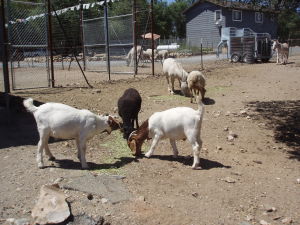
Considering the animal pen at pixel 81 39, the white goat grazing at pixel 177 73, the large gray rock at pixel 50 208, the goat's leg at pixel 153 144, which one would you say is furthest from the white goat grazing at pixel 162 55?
the large gray rock at pixel 50 208

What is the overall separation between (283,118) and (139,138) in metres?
4.33

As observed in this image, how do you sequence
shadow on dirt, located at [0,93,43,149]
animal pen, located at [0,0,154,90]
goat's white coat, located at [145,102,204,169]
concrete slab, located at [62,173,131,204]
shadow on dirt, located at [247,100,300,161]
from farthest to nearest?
animal pen, located at [0,0,154,90] → shadow on dirt, located at [247,100,300,161] → shadow on dirt, located at [0,93,43,149] → goat's white coat, located at [145,102,204,169] → concrete slab, located at [62,173,131,204]

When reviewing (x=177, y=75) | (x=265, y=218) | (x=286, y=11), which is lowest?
(x=265, y=218)

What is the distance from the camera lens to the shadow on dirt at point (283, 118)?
761cm

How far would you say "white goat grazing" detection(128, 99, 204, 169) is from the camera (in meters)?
5.77

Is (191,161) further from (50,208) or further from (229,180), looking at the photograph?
(50,208)

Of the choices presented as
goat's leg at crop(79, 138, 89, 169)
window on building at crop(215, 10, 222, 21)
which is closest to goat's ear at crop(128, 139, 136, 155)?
goat's leg at crop(79, 138, 89, 169)

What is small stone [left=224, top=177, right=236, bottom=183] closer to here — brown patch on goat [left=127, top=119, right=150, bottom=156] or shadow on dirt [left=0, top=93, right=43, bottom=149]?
brown patch on goat [left=127, top=119, right=150, bottom=156]

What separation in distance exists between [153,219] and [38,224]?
1.22 metres

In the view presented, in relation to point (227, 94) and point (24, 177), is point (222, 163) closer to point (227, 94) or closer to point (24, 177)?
point (24, 177)

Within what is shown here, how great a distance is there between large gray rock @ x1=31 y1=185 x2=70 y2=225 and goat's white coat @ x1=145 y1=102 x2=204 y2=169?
205 centimetres

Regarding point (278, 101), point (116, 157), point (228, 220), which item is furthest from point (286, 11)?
point (228, 220)

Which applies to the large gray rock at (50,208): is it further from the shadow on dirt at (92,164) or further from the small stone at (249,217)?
the small stone at (249,217)

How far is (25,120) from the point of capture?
28.4 ft
